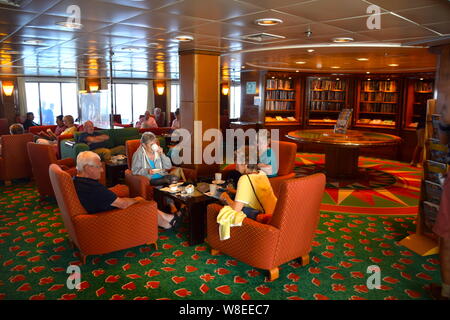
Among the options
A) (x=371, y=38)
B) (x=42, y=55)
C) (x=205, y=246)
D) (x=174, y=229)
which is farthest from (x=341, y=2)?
(x=42, y=55)

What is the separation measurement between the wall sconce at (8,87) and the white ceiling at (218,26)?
712 cm

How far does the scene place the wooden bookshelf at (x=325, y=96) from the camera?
1187 centimetres

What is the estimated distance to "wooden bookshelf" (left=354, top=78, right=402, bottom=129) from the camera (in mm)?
11117

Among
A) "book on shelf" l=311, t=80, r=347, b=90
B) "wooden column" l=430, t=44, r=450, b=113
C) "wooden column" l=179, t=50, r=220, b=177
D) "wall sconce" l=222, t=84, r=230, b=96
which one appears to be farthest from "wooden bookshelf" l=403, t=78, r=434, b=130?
"wall sconce" l=222, t=84, r=230, b=96

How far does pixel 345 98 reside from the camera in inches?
466

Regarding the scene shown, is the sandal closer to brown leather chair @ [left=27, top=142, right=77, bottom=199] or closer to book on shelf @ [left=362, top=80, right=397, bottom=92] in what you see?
brown leather chair @ [left=27, top=142, right=77, bottom=199]

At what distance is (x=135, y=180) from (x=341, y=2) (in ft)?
11.1

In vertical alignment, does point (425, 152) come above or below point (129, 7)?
below

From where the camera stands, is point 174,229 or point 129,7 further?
point 174,229

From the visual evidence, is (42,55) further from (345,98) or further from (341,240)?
(345,98)

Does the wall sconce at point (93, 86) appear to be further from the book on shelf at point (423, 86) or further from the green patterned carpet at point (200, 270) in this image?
the book on shelf at point (423, 86)

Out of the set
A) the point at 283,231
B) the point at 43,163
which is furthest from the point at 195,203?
the point at 43,163
